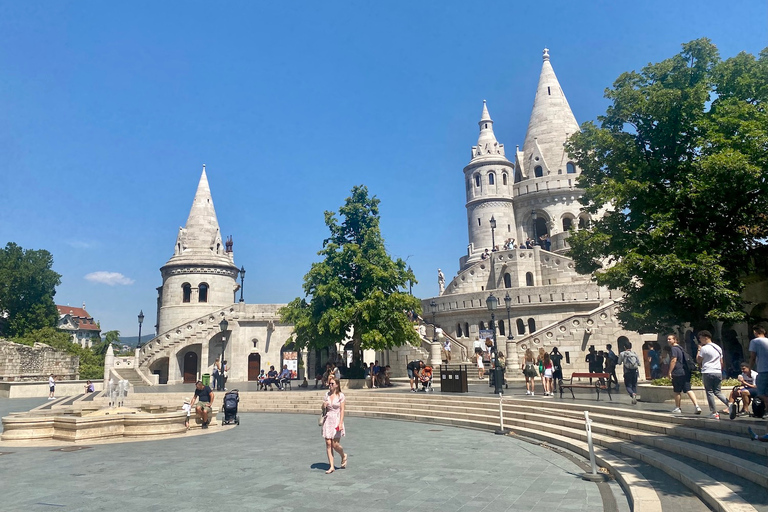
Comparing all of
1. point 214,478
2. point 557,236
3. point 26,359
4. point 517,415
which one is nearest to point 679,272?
point 517,415

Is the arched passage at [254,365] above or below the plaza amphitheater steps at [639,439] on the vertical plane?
above

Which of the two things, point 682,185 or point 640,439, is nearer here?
point 640,439

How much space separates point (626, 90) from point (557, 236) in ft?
101

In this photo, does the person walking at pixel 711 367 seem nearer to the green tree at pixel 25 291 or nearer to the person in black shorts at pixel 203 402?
the person in black shorts at pixel 203 402

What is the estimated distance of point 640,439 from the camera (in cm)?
986

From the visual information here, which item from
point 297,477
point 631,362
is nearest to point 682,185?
point 631,362

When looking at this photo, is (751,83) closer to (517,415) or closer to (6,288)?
(517,415)

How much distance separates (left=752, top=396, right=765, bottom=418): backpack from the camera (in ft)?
29.1

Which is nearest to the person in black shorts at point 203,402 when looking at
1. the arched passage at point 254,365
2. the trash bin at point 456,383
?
the trash bin at point 456,383

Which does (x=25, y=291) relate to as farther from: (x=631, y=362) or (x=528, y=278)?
(x=631, y=362)

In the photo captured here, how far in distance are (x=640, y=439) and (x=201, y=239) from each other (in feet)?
128

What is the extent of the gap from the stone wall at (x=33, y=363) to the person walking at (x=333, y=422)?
35.6 metres

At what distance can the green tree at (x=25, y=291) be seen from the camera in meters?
49.1

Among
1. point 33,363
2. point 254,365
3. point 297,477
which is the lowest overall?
point 297,477
